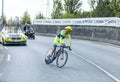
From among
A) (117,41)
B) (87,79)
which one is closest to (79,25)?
(117,41)

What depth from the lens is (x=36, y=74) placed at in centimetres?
1213

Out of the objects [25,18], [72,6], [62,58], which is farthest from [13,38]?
[25,18]

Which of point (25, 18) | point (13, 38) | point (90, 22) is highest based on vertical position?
point (90, 22)

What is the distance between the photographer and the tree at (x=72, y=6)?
67.4 meters

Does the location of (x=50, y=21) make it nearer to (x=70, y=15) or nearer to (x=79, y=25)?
(x=79, y=25)

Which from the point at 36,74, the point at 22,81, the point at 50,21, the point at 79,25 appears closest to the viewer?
the point at 22,81

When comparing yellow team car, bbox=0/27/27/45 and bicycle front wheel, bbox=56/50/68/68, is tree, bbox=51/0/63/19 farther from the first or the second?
bicycle front wheel, bbox=56/50/68/68

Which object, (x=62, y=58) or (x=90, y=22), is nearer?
(x=62, y=58)

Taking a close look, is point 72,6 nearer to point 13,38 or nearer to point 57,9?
point 57,9

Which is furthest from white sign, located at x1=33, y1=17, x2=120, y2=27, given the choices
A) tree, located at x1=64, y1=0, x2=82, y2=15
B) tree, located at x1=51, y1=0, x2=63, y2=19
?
tree, located at x1=51, y1=0, x2=63, y2=19

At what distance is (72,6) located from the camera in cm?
6831

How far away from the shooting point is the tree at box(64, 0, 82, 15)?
67.4 meters

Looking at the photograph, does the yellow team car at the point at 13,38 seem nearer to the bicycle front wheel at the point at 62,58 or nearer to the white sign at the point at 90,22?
the white sign at the point at 90,22

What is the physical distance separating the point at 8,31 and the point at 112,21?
9.49 meters
